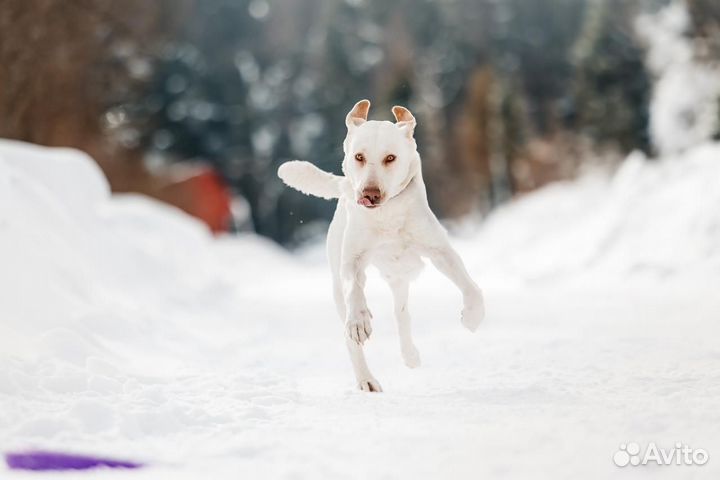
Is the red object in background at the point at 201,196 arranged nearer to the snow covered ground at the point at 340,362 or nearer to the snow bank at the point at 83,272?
the snow bank at the point at 83,272

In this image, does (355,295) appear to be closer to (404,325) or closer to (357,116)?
(404,325)

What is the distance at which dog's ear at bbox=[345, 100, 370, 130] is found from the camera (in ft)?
13.8

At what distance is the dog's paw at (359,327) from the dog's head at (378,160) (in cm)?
58

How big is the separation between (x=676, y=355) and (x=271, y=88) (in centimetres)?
3870

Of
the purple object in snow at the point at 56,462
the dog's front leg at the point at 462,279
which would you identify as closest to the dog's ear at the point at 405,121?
the dog's front leg at the point at 462,279

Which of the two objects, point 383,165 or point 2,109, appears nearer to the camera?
point 383,165

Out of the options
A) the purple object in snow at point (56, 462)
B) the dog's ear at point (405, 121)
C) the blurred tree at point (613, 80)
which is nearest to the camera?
the purple object in snow at point (56, 462)

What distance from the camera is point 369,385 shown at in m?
4.13

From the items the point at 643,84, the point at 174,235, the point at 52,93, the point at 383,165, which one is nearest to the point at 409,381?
the point at 383,165

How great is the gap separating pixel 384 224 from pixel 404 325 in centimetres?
90

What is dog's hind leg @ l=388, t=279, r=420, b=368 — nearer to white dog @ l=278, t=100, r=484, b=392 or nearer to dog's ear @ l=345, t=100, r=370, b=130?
white dog @ l=278, t=100, r=484, b=392

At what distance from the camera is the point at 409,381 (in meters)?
4.43

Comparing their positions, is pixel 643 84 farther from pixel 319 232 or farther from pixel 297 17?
pixel 297 17

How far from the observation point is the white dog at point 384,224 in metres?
3.81
